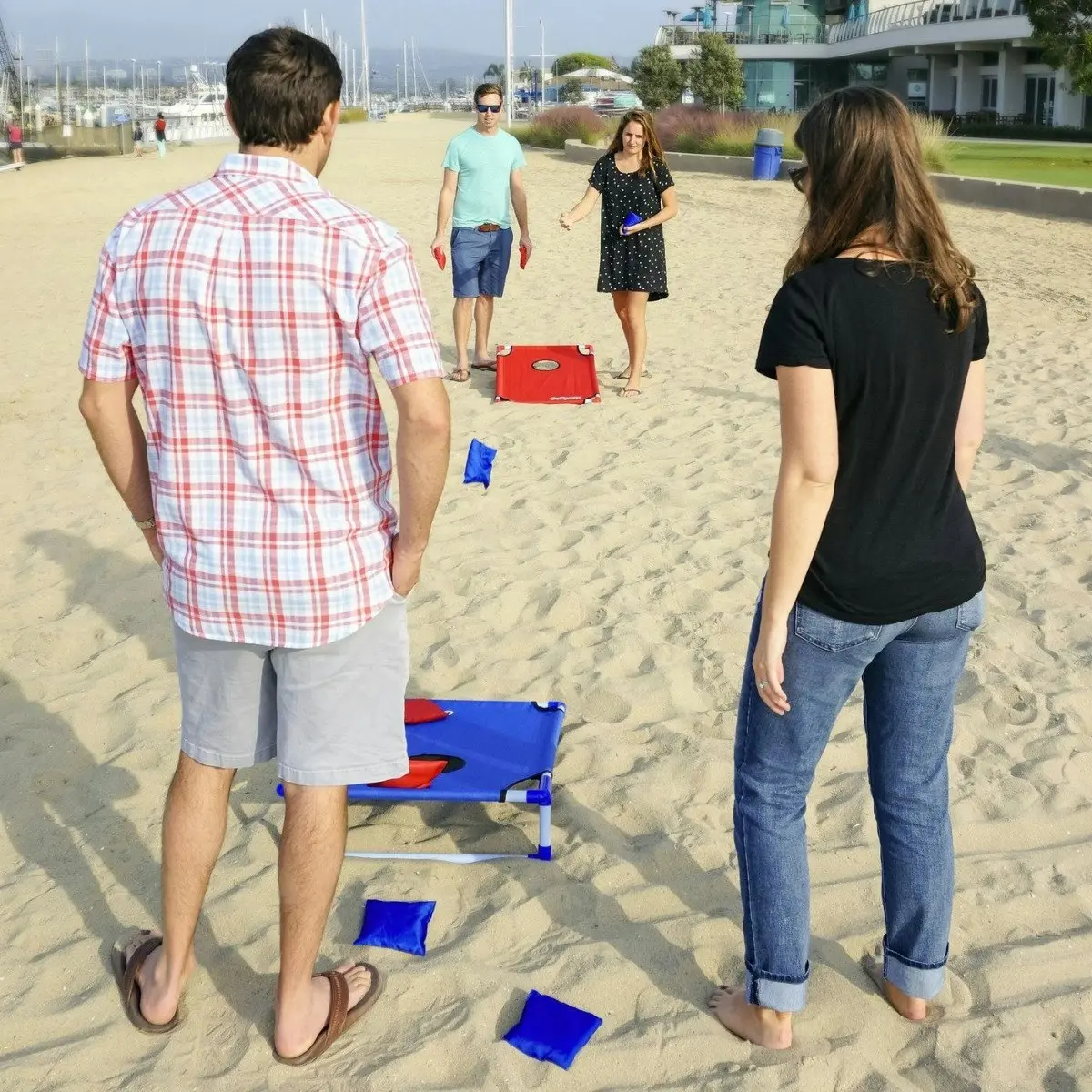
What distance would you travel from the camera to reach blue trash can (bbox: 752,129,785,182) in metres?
23.4

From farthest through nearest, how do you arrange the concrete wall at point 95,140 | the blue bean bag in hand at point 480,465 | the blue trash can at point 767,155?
the concrete wall at point 95,140, the blue trash can at point 767,155, the blue bean bag in hand at point 480,465

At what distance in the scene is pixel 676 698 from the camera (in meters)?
4.05

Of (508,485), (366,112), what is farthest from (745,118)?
(366,112)

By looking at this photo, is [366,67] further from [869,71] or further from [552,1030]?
[552,1030]

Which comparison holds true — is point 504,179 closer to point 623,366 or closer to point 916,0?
point 623,366

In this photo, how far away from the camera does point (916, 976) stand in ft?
8.44

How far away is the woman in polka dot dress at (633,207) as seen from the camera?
7555 millimetres

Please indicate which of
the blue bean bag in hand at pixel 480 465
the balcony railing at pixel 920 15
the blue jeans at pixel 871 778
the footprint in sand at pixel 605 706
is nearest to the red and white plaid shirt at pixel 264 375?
the blue jeans at pixel 871 778

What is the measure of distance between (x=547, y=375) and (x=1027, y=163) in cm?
2186

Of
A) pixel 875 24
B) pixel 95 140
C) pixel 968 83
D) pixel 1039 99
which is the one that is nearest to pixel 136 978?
pixel 1039 99

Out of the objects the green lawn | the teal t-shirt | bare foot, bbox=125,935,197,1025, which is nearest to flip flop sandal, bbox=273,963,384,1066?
bare foot, bbox=125,935,197,1025

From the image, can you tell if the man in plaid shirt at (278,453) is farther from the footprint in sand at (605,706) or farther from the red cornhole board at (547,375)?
the red cornhole board at (547,375)

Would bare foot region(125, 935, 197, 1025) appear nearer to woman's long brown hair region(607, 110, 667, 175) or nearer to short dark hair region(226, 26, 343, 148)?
short dark hair region(226, 26, 343, 148)

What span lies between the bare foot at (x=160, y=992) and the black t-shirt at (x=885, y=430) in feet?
5.13
